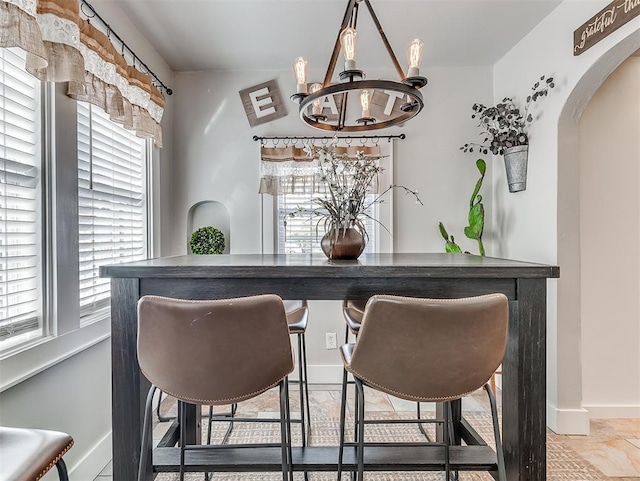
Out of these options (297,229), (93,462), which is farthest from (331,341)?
(93,462)

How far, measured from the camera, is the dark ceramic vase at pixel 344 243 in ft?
5.74

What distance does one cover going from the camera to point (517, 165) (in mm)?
2777

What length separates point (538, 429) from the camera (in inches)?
57.2

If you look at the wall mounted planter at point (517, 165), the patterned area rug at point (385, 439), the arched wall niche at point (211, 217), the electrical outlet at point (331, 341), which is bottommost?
the patterned area rug at point (385, 439)

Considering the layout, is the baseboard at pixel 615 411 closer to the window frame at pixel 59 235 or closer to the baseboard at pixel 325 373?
the baseboard at pixel 325 373

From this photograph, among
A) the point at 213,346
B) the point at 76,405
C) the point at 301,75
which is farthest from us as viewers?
the point at 76,405

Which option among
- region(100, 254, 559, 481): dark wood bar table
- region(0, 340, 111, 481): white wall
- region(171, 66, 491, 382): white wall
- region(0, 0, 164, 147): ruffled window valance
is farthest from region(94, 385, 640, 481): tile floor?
region(0, 0, 164, 147): ruffled window valance

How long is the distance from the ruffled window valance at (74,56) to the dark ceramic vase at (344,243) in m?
1.27

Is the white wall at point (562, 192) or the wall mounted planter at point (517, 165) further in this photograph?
the wall mounted planter at point (517, 165)

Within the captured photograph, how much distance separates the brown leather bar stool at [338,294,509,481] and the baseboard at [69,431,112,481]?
1.49 meters

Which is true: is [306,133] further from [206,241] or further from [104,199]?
[104,199]

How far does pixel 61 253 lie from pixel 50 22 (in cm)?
97

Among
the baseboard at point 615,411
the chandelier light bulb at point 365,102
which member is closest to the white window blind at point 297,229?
the chandelier light bulb at point 365,102

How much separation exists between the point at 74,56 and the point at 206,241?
1733mm
